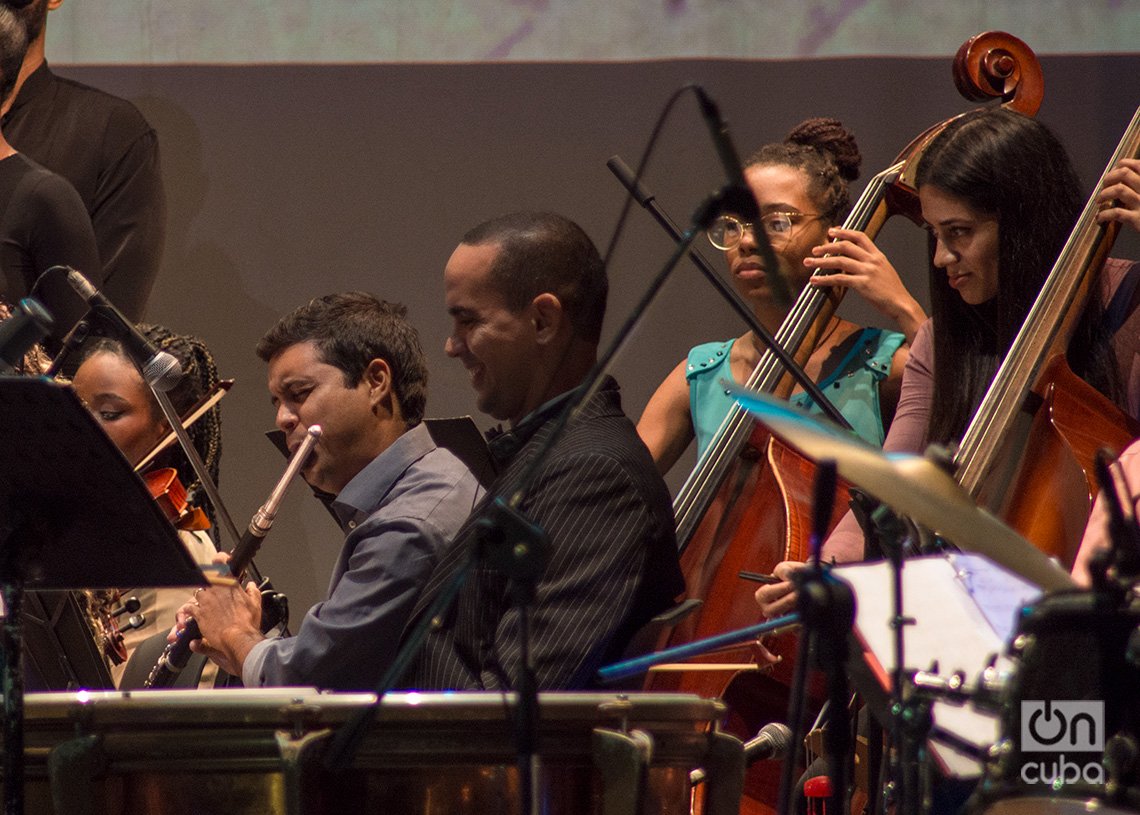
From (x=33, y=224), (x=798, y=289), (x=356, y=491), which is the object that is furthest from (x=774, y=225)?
(x=33, y=224)

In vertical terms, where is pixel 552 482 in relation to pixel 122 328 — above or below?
below

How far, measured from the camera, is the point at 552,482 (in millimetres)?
2436

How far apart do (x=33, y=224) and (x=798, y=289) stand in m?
1.80

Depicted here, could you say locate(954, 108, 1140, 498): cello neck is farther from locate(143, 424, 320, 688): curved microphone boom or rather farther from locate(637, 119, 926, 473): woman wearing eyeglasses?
locate(143, 424, 320, 688): curved microphone boom

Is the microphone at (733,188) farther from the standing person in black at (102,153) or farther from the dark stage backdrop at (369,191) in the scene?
the standing person in black at (102,153)

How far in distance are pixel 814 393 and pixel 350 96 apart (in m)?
2.57

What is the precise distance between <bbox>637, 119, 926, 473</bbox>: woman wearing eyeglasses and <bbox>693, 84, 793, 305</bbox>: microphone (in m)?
1.39

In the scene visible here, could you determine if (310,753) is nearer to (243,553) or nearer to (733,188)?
(733,188)

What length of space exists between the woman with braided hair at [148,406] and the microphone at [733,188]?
215 centimetres

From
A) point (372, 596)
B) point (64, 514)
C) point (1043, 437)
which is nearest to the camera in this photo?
point (64, 514)

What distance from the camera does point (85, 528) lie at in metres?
1.97

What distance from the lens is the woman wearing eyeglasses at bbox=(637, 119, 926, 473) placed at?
10.5 ft

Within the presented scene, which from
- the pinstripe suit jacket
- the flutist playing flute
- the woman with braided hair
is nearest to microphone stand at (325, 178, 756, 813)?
the pinstripe suit jacket

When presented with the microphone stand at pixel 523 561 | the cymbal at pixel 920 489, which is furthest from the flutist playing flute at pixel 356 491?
the cymbal at pixel 920 489
